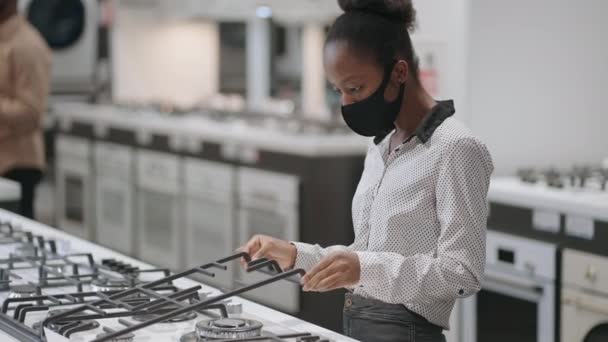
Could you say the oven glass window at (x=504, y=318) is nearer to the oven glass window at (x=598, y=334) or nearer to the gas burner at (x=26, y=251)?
the oven glass window at (x=598, y=334)

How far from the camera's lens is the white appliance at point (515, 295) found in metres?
3.41

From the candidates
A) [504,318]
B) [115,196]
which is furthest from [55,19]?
[504,318]

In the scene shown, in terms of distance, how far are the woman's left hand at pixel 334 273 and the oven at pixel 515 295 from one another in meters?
1.70

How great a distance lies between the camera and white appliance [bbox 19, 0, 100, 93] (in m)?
7.73

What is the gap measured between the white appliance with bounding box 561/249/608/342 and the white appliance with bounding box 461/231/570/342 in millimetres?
62

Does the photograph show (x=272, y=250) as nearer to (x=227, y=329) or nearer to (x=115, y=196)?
(x=227, y=329)

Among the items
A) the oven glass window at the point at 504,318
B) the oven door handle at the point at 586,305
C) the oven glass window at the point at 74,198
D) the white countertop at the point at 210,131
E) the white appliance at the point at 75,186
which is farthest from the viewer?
the oven glass window at the point at 74,198

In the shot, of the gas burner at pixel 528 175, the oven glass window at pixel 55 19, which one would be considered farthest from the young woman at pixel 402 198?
the oven glass window at pixel 55 19

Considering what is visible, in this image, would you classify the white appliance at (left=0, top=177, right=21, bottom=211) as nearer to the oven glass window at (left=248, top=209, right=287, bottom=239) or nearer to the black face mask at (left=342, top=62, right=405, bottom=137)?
the oven glass window at (left=248, top=209, right=287, bottom=239)

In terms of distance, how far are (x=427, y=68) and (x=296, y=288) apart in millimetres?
1296

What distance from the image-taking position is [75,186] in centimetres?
709

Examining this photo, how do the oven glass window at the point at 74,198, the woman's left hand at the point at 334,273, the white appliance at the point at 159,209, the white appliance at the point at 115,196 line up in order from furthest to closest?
the oven glass window at the point at 74,198
the white appliance at the point at 115,196
the white appliance at the point at 159,209
the woman's left hand at the point at 334,273

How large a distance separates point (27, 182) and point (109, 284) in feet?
9.96

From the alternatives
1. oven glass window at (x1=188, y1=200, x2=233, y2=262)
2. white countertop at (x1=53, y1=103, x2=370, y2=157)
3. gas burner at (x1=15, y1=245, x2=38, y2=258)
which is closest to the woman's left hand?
A: gas burner at (x1=15, y1=245, x2=38, y2=258)
